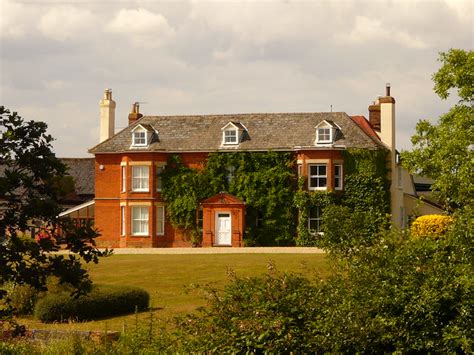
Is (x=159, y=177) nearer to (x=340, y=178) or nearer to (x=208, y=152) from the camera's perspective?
(x=208, y=152)

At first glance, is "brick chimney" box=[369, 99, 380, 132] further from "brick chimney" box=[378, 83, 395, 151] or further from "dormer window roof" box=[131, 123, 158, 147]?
"dormer window roof" box=[131, 123, 158, 147]

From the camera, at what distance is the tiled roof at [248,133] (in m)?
46.0

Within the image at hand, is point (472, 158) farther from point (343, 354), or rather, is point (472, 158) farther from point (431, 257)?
point (343, 354)

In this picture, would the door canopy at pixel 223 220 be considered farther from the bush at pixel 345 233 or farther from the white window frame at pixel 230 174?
the bush at pixel 345 233

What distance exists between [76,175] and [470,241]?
168 ft

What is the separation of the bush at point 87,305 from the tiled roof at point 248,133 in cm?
2454

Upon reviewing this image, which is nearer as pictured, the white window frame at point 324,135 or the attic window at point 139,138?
the white window frame at point 324,135

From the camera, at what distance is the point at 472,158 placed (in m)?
32.4

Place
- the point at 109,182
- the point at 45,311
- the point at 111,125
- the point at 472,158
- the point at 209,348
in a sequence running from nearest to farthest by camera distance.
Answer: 1. the point at 209,348
2. the point at 45,311
3. the point at 472,158
4. the point at 109,182
5. the point at 111,125

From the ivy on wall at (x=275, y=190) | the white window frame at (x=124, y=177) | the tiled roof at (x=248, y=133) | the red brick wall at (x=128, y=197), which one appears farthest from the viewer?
the white window frame at (x=124, y=177)

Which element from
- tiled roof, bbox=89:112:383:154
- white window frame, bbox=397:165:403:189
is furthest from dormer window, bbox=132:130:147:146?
white window frame, bbox=397:165:403:189

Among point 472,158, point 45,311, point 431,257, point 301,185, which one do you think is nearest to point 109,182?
Result: point 301,185

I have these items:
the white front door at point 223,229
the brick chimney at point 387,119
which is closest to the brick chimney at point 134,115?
the white front door at point 223,229

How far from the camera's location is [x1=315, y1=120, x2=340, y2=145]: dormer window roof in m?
45.6
